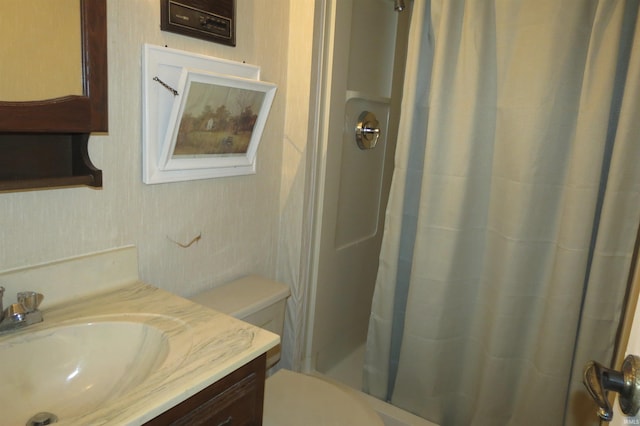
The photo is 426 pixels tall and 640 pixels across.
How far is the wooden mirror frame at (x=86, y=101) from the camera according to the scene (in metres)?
0.79

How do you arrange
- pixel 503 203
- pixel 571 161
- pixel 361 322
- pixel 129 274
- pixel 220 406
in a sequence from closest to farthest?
pixel 220 406 → pixel 129 274 → pixel 571 161 → pixel 503 203 → pixel 361 322

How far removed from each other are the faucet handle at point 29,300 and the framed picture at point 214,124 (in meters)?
0.44

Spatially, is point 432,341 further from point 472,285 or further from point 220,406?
point 220,406

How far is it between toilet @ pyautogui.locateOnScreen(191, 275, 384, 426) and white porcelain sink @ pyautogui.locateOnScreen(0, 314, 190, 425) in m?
0.34

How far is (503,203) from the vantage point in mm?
1431

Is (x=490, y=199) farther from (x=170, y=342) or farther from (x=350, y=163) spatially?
(x=170, y=342)

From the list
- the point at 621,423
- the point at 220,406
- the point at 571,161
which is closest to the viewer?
the point at 621,423

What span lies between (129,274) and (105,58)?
547 millimetres

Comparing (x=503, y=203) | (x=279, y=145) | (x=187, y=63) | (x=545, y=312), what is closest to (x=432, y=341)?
(x=545, y=312)

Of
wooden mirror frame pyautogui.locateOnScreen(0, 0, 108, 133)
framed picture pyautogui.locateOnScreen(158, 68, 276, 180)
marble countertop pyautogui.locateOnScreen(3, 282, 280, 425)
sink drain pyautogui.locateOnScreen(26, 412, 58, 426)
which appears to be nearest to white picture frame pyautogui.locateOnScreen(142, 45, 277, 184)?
framed picture pyautogui.locateOnScreen(158, 68, 276, 180)

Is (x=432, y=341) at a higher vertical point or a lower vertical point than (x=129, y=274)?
lower

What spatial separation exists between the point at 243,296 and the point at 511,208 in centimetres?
91

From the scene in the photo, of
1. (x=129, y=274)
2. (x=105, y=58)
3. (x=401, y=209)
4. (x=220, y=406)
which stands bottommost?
(x=220, y=406)

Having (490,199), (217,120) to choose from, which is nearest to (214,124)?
(217,120)
